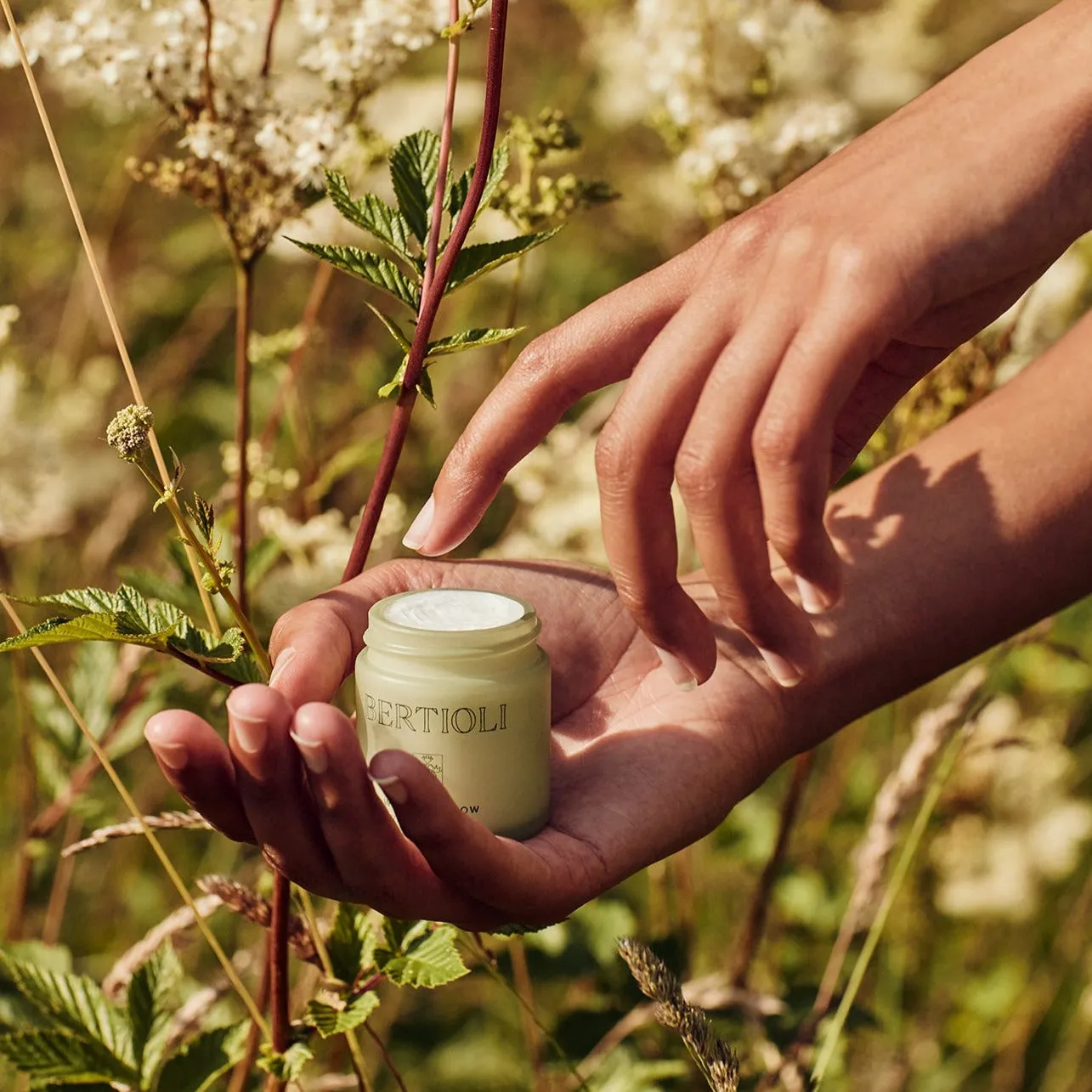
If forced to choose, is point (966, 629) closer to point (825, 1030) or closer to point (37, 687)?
point (825, 1030)

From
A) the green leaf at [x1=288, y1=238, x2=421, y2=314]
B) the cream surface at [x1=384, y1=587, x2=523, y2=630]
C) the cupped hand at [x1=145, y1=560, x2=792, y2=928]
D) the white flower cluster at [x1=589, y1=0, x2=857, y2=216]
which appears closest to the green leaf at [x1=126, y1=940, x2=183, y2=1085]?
the cupped hand at [x1=145, y1=560, x2=792, y2=928]

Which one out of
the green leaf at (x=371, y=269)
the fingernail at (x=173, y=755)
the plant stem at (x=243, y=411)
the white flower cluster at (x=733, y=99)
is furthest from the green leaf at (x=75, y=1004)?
the white flower cluster at (x=733, y=99)

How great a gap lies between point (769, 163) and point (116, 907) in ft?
5.85

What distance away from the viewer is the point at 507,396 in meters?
1.10

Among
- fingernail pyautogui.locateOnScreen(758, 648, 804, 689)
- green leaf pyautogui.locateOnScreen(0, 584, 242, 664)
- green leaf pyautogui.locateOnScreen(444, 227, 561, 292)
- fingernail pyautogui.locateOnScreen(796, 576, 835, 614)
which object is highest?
green leaf pyautogui.locateOnScreen(444, 227, 561, 292)

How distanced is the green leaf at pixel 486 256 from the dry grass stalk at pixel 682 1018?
1.82 feet

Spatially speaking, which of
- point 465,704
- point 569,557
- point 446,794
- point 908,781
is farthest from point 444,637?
Answer: point 569,557

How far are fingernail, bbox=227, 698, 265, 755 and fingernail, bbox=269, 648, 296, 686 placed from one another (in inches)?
6.0

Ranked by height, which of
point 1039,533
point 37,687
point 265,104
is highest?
point 265,104

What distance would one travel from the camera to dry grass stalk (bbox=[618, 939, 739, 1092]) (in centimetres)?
98

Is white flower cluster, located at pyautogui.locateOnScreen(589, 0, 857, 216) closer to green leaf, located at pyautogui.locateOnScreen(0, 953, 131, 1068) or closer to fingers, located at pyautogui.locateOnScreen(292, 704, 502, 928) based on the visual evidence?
fingers, located at pyautogui.locateOnScreen(292, 704, 502, 928)

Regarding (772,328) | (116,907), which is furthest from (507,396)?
(116,907)

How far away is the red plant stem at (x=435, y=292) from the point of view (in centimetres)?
94

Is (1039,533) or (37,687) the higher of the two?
(37,687)
